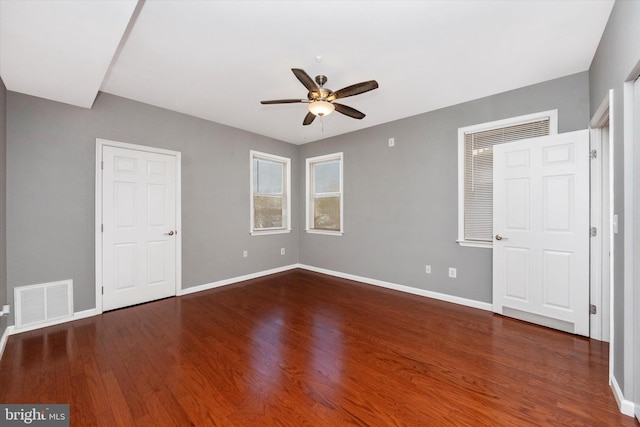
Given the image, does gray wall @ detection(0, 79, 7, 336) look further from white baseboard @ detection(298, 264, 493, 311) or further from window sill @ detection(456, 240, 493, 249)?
window sill @ detection(456, 240, 493, 249)

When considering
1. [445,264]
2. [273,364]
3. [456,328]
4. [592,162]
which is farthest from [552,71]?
[273,364]

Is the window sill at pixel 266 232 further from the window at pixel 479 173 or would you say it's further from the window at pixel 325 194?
the window at pixel 479 173

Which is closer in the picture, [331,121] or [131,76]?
[131,76]

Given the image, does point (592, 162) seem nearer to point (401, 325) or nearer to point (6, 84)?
point (401, 325)

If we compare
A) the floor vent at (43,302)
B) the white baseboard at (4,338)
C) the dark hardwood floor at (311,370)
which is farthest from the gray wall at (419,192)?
the white baseboard at (4,338)

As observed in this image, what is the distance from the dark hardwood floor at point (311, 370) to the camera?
1.67m

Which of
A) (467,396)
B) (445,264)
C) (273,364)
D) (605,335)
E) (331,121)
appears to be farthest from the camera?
(331,121)

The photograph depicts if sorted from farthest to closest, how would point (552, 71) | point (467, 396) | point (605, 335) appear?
1. point (552, 71)
2. point (605, 335)
3. point (467, 396)

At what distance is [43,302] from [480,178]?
17.3 ft

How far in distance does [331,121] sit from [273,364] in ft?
11.4

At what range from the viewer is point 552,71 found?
2803 mm

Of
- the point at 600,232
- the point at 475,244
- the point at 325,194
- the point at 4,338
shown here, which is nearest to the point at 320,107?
the point at 475,244

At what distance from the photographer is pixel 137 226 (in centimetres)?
360

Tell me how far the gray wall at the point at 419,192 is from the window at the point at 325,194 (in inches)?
8.4
